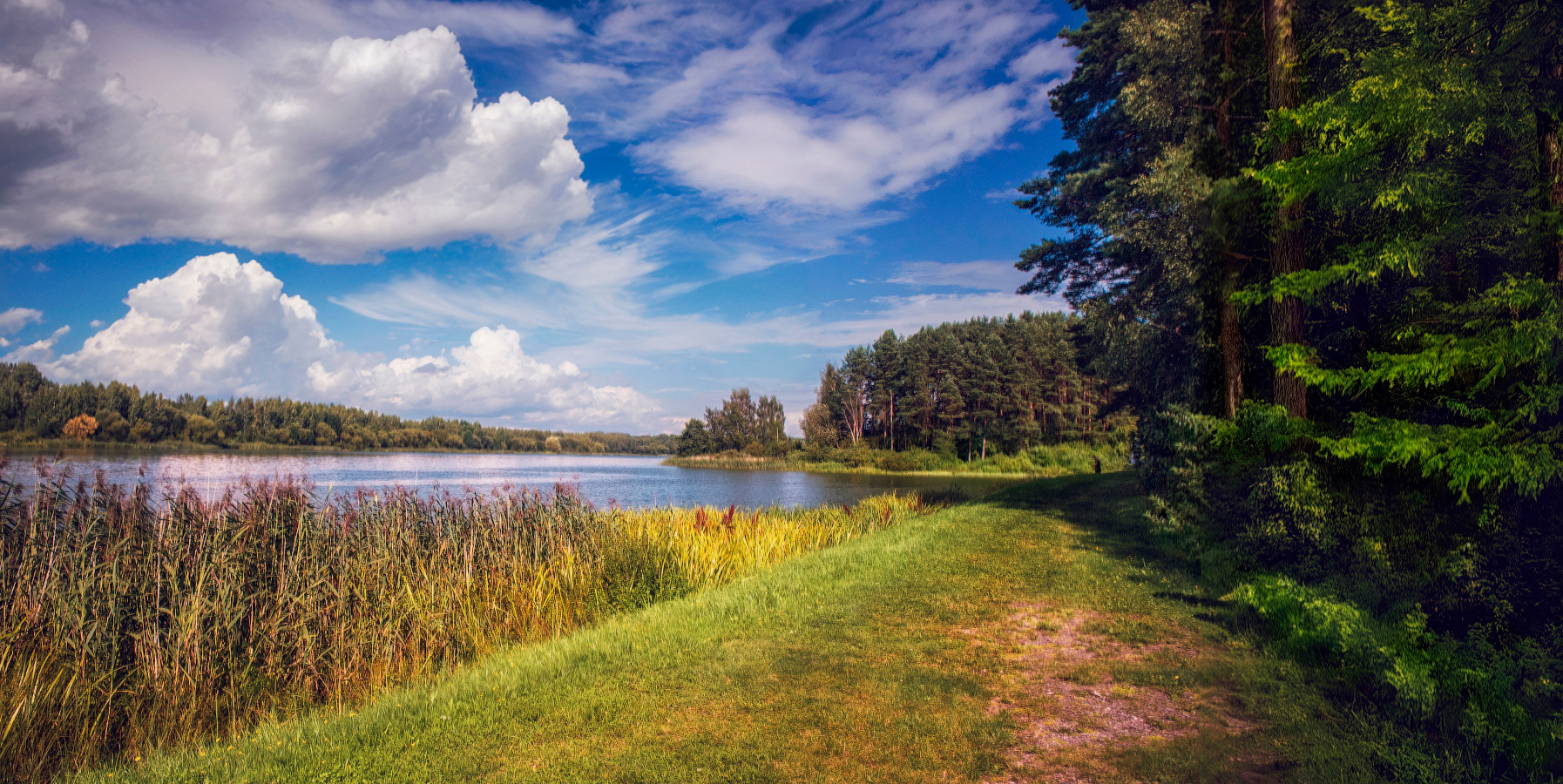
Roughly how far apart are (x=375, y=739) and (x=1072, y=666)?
5.42 metres

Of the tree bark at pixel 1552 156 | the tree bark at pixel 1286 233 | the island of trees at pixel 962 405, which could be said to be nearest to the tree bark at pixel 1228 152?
the tree bark at pixel 1286 233

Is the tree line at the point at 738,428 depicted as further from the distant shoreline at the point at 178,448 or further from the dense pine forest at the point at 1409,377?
the dense pine forest at the point at 1409,377

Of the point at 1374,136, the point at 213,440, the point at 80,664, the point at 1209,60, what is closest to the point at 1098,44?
the point at 1209,60

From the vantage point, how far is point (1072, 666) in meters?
5.75

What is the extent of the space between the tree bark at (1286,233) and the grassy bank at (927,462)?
2805cm

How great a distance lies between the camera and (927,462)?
208 feet

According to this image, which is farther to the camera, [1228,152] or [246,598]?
Result: [1228,152]

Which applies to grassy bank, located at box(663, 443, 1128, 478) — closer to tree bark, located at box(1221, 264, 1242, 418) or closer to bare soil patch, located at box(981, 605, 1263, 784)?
tree bark, located at box(1221, 264, 1242, 418)

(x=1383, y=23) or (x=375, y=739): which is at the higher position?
(x=1383, y=23)

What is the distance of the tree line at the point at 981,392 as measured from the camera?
6050cm

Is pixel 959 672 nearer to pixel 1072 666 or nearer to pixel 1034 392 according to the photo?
pixel 1072 666

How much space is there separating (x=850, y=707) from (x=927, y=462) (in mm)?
60351

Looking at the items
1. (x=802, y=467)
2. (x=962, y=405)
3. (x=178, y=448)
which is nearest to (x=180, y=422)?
(x=178, y=448)

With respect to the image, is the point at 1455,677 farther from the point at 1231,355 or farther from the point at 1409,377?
the point at 1231,355
